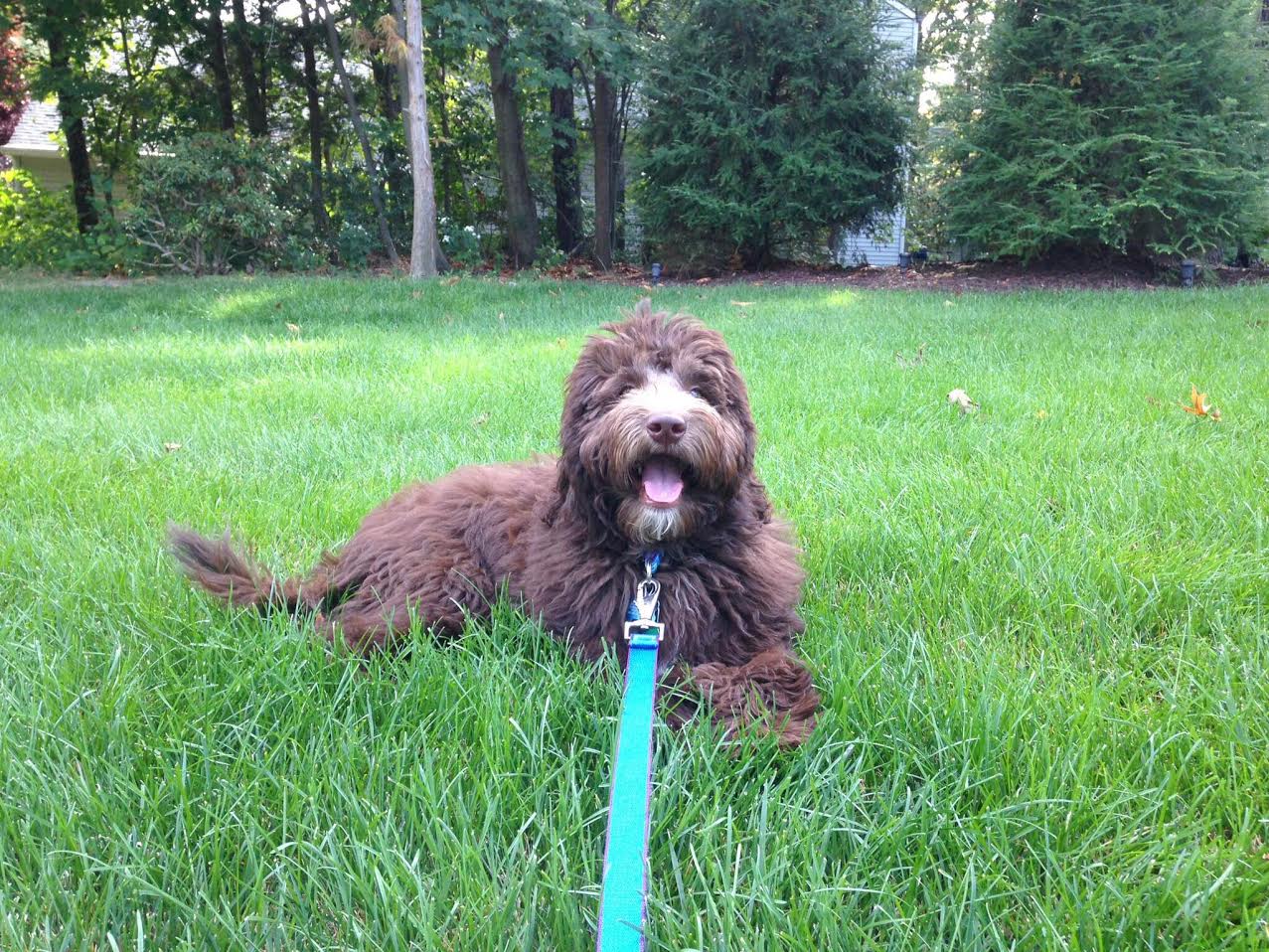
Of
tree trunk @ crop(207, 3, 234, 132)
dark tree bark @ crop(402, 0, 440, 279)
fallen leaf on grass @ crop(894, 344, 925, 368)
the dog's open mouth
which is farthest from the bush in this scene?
the dog's open mouth

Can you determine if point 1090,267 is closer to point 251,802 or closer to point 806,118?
point 806,118

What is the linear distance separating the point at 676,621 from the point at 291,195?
878 inches

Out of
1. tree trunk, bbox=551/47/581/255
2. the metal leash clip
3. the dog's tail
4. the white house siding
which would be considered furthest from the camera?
tree trunk, bbox=551/47/581/255

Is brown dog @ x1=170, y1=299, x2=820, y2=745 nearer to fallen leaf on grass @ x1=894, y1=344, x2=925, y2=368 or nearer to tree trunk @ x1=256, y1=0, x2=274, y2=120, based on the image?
fallen leaf on grass @ x1=894, y1=344, x2=925, y2=368

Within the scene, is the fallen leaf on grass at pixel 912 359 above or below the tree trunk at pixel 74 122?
below

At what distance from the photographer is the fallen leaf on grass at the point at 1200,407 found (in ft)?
17.4

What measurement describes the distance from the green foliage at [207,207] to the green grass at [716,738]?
572 inches

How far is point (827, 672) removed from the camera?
8.57 feet

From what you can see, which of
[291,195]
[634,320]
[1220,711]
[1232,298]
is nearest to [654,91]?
[291,195]

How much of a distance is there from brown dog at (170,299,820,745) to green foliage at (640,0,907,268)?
54.3 ft

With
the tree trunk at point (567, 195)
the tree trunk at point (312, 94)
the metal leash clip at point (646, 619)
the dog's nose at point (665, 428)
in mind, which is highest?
the tree trunk at point (312, 94)

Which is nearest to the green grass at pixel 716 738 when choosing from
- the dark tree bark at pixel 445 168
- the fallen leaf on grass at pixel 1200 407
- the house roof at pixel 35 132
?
the fallen leaf on grass at pixel 1200 407

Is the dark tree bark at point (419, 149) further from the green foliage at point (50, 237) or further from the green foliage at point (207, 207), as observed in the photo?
the green foliage at point (50, 237)

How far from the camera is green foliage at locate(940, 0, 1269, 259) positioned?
46.8ft
